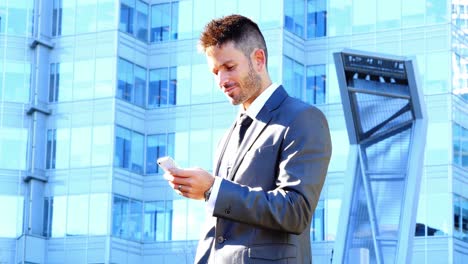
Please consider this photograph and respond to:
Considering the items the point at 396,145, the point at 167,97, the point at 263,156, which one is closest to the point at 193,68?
the point at 167,97

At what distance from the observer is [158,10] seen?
51.3 metres

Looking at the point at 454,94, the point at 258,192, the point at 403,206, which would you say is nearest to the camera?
the point at 258,192

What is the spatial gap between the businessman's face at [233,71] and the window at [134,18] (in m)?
45.1

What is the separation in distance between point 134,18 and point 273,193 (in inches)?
1836

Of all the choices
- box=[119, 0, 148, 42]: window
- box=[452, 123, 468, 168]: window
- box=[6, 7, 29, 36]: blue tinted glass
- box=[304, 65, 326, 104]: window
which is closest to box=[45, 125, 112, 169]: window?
box=[6, 7, 29, 36]: blue tinted glass

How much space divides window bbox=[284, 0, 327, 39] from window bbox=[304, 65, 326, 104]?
1.43 meters

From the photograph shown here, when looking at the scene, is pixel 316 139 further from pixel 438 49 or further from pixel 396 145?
pixel 438 49

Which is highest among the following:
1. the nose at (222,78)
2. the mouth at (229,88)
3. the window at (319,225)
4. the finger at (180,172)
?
the window at (319,225)

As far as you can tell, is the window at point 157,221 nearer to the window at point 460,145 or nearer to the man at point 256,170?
the window at point 460,145

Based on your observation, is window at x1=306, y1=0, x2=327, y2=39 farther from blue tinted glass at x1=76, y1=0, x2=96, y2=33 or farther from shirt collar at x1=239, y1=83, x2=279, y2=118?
shirt collar at x1=239, y1=83, x2=279, y2=118

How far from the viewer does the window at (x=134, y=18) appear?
163 ft

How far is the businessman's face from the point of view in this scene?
15.2 feet

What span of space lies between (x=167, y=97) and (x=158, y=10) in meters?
3.76

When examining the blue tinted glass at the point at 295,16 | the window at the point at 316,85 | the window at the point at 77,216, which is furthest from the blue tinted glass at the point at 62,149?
the blue tinted glass at the point at 295,16
